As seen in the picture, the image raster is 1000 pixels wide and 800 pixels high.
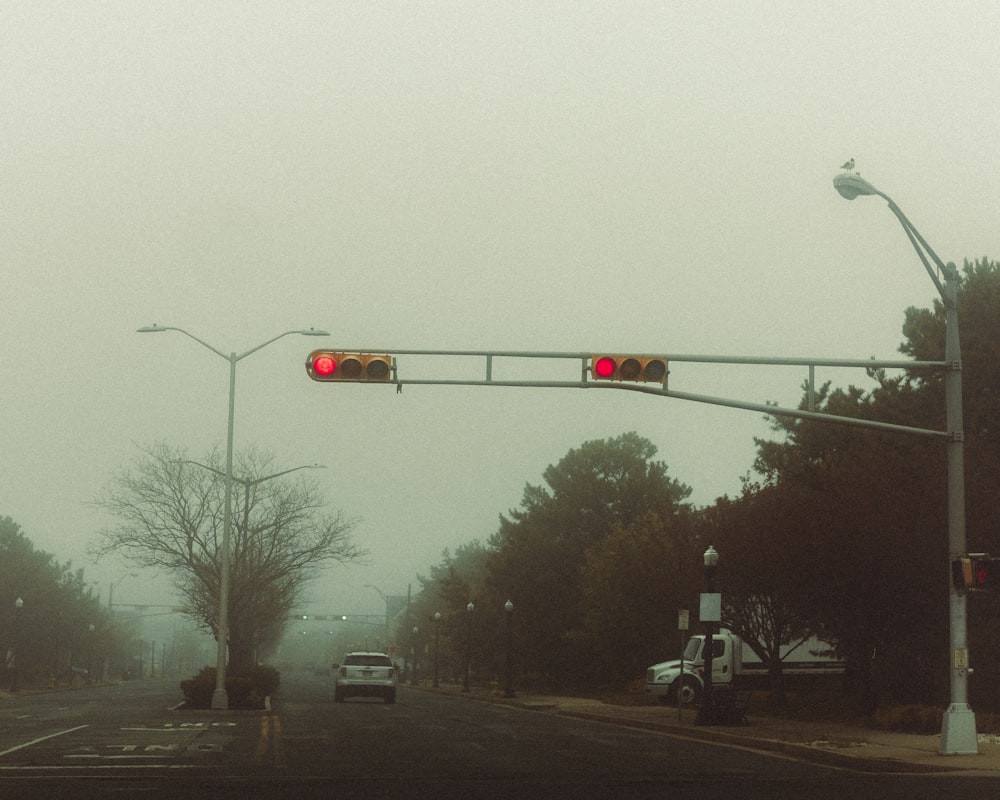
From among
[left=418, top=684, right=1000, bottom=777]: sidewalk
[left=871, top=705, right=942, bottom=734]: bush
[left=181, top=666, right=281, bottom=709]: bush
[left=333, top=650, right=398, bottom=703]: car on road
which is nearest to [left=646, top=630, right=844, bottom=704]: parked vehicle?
[left=418, top=684, right=1000, bottom=777]: sidewalk

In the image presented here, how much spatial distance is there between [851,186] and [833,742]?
31.0 ft

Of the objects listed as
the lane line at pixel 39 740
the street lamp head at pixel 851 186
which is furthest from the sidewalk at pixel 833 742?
the lane line at pixel 39 740

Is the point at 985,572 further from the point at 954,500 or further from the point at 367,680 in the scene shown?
the point at 367,680

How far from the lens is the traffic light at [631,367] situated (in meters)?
20.9

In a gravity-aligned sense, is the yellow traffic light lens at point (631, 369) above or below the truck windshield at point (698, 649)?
above

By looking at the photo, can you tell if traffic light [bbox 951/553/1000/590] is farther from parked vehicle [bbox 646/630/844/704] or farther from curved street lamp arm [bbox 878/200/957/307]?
parked vehicle [bbox 646/630/844/704]

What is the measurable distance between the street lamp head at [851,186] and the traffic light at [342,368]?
24.5ft

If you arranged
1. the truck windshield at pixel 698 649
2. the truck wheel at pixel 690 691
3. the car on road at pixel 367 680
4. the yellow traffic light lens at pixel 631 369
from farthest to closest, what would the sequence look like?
the car on road at pixel 367 680 < the truck windshield at pixel 698 649 < the truck wheel at pixel 690 691 < the yellow traffic light lens at pixel 631 369

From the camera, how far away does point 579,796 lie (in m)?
15.3

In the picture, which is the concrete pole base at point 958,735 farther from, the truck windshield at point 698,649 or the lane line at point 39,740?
the truck windshield at point 698,649

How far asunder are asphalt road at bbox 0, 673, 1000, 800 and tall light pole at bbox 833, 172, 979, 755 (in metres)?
2.56

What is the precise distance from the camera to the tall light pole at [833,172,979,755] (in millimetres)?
21438

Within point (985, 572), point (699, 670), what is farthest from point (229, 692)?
point (985, 572)

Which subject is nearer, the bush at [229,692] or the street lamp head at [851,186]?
the street lamp head at [851,186]
